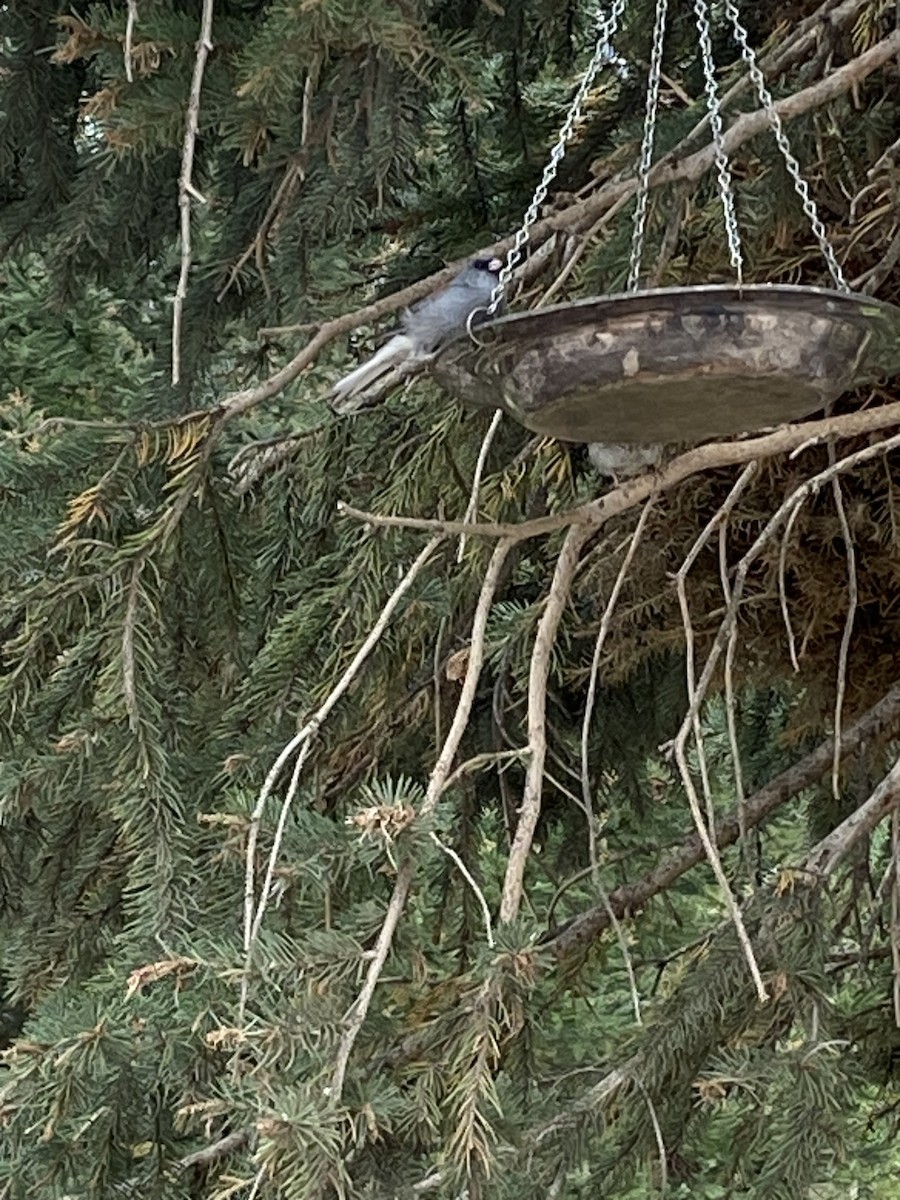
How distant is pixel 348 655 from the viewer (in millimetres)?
1338

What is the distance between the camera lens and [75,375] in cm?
379

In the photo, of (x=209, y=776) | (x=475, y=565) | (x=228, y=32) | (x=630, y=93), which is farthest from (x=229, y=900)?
(x=630, y=93)

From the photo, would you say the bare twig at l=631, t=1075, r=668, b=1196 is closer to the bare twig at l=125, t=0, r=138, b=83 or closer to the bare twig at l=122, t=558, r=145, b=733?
the bare twig at l=122, t=558, r=145, b=733

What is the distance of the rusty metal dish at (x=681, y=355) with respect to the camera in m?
0.88

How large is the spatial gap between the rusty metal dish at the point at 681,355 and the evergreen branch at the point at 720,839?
2.00ft

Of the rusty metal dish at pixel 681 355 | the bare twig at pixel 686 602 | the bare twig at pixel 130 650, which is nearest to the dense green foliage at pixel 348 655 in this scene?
the bare twig at pixel 130 650

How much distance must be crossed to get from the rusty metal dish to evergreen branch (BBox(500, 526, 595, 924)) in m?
0.19

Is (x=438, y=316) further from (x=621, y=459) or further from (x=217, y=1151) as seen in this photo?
(x=217, y=1151)

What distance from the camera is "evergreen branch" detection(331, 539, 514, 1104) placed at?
94 cm

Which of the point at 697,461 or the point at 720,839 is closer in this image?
the point at 697,461

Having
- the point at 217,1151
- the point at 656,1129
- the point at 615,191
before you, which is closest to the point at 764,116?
the point at 615,191

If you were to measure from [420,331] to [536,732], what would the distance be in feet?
1.57

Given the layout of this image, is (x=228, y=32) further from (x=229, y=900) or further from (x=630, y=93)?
(x=229, y=900)

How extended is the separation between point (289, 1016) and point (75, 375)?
300cm
